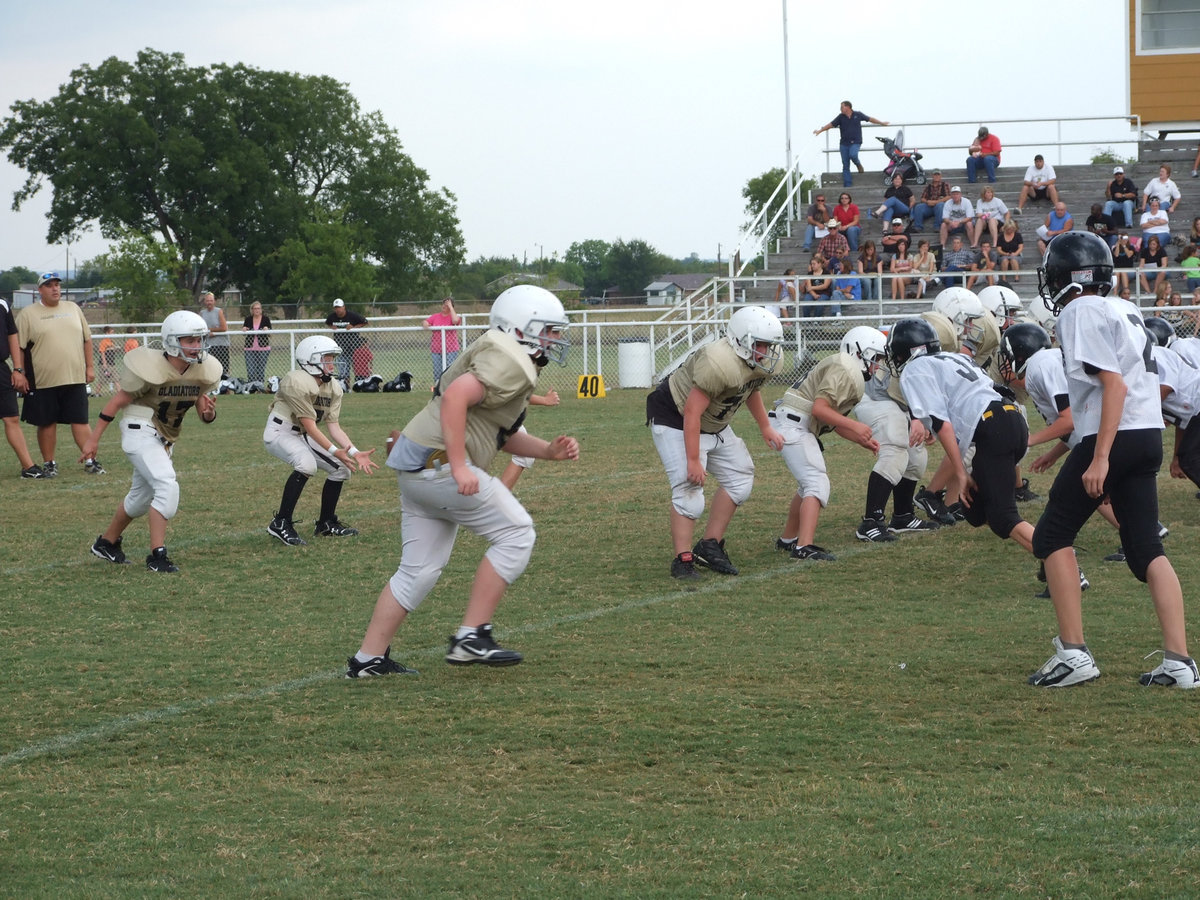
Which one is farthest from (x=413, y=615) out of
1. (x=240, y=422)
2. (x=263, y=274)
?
(x=263, y=274)

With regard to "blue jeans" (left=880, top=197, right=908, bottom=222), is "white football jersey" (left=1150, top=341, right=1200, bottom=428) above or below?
below

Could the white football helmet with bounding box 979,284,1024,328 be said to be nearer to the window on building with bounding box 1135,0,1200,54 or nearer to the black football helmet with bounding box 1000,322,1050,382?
Answer: the black football helmet with bounding box 1000,322,1050,382

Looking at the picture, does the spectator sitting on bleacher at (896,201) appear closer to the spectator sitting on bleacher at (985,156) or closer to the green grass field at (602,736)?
the spectator sitting on bleacher at (985,156)

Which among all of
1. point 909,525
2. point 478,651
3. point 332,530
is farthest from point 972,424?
point 332,530

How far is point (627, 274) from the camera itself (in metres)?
110

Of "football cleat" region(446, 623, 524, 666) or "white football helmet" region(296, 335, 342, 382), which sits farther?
"white football helmet" region(296, 335, 342, 382)

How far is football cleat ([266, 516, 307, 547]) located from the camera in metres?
9.76

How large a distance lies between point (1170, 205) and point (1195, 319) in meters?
5.28

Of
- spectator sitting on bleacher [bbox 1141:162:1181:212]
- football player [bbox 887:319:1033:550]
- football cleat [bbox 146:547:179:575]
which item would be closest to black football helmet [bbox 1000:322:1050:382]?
football player [bbox 887:319:1033:550]

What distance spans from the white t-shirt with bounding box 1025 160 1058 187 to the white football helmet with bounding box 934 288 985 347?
52.4ft

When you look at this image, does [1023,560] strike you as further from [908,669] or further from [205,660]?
[205,660]

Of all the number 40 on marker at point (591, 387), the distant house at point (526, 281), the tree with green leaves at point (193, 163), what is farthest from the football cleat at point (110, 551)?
the distant house at point (526, 281)

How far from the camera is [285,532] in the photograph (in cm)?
979

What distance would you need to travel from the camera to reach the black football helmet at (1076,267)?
5.48 meters
